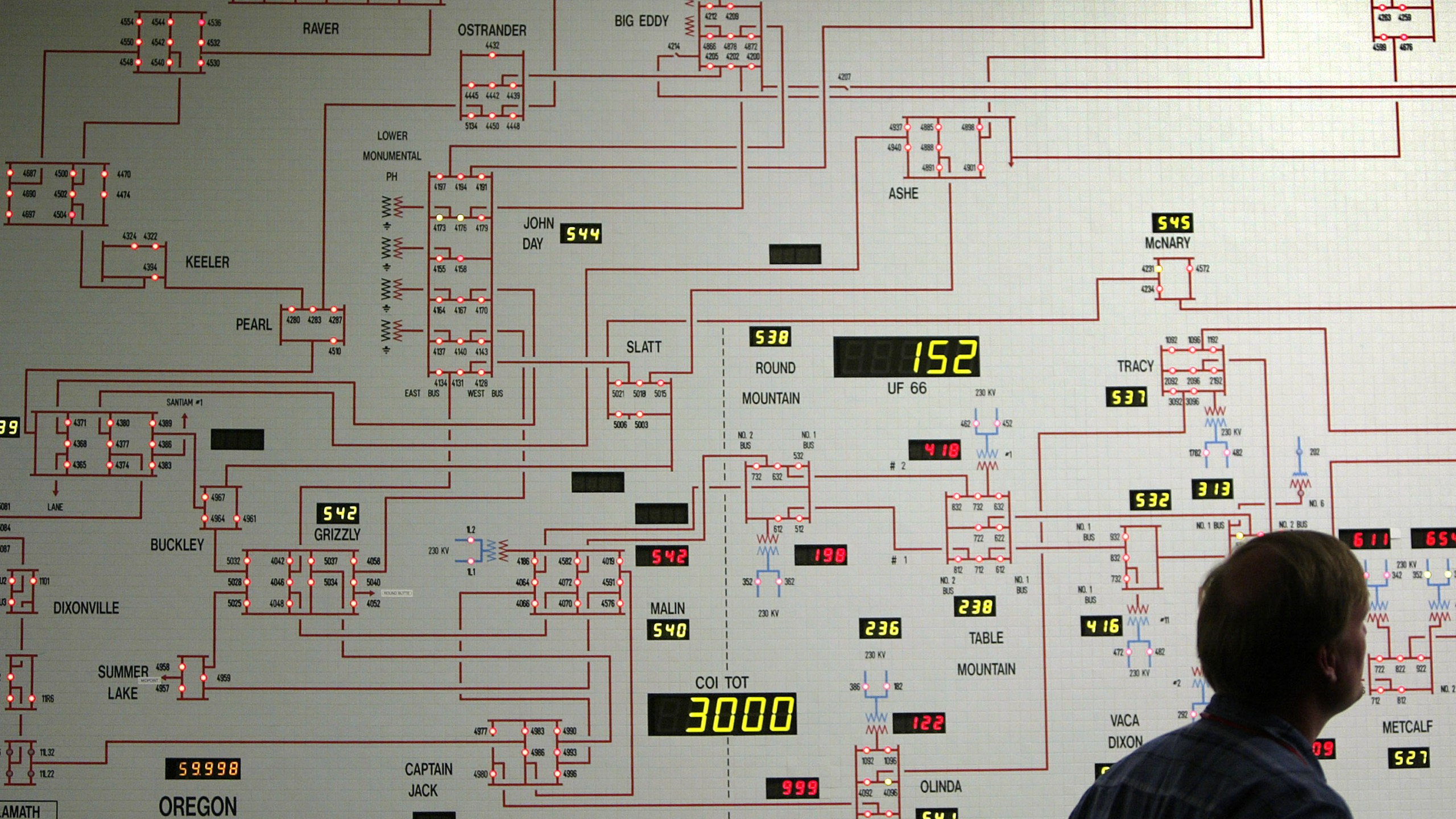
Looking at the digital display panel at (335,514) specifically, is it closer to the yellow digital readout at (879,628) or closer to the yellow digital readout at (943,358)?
the yellow digital readout at (879,628)

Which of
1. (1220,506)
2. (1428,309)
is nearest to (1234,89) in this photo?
(1428,309)

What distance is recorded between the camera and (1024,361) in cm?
408

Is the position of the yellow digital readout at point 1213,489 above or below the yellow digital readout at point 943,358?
below

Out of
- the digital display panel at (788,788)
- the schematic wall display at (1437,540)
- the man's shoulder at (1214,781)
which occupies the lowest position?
the digital display panel at (788,788)

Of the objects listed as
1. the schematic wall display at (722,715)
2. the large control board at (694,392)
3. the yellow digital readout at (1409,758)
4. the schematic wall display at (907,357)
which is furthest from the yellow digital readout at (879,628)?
the yellow digital readout at (1409,758)

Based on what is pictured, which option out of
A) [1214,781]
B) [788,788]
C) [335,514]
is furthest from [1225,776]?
[335,514]

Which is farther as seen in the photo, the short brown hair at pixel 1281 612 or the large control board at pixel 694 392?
the large control board at pixel 694 392

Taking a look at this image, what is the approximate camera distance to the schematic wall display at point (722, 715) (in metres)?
3.94

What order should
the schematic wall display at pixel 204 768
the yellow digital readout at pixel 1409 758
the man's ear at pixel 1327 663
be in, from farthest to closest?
the yellow digital readout at pixel 1409 758 → the schematic wall display at pixel 204 768 → the man's ear at pixel 1327 663

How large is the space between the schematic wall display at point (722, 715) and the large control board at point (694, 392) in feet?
0.05

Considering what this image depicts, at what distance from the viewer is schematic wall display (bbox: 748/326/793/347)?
13.3ft

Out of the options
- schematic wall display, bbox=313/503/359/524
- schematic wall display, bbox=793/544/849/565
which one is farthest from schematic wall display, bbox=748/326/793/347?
schematic wall display, bbox=313/503/359/524

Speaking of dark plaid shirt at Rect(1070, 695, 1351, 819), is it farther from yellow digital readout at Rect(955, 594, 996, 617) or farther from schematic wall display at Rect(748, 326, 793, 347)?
schematic wall display at Rect(748, 326, 793, 347)

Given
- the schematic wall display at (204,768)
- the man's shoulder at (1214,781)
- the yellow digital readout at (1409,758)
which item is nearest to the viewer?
the man's shoulder at (1214,781)
